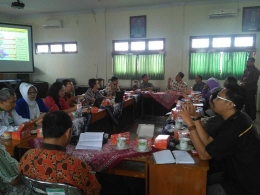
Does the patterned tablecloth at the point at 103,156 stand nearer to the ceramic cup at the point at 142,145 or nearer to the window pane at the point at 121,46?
the ceramic cup at the point at 142,145

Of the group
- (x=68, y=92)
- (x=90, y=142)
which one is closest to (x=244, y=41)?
(x=68, y=92)

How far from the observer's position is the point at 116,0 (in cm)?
646

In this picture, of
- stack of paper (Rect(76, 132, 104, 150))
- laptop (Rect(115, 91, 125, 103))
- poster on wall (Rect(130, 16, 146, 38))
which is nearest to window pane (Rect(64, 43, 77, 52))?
poster on wall (Rect(130, 16, 146, 38))

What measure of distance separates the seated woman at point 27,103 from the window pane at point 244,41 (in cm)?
581

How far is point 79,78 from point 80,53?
89 cm

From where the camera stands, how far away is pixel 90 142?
181cm

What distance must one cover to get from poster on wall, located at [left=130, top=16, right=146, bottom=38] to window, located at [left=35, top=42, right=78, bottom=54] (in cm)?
219

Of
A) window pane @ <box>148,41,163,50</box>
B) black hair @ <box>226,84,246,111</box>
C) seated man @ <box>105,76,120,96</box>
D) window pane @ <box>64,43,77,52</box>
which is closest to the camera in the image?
black hair @ <box>226,84,246,111</box>

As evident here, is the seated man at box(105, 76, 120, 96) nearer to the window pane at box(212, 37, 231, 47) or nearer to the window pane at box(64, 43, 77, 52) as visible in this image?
the window pane at box(64, 43, 77, 52)

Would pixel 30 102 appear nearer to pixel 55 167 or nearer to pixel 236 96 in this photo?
pixel 55 167

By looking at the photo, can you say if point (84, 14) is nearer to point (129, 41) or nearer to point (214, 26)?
point (129, 41)

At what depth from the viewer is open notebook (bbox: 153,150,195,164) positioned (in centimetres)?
148

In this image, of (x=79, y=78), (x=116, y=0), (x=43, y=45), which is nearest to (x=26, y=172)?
(x=116, y=0)

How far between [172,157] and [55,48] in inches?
306
